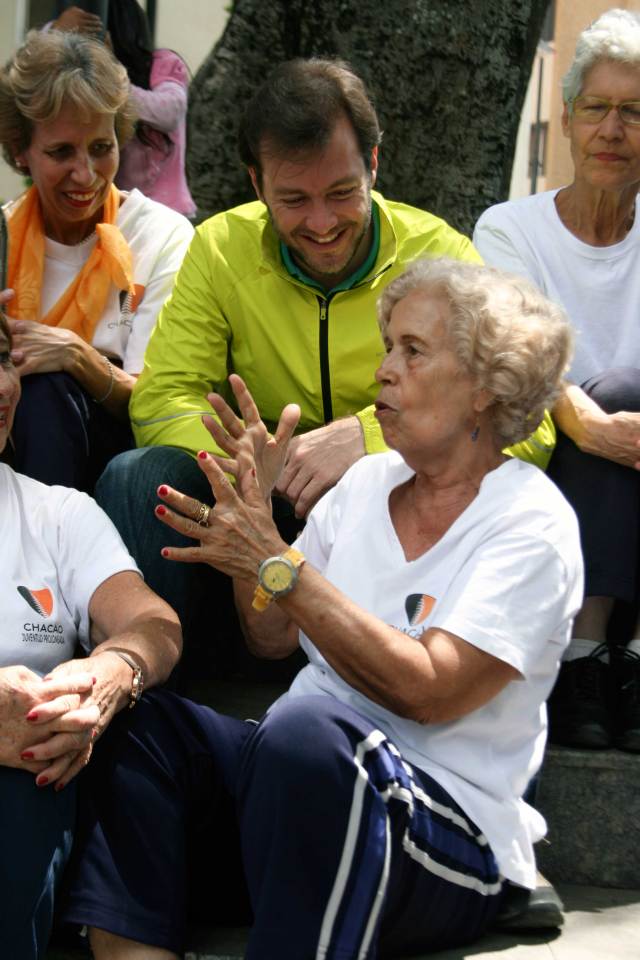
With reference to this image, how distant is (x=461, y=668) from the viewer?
8.23 feet

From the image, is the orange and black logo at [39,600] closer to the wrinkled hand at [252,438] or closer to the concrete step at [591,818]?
the wrinkled hand at [252,438]

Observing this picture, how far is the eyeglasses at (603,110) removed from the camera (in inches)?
152

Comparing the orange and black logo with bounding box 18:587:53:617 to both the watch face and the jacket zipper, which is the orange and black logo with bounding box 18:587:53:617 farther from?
the jacket zipper

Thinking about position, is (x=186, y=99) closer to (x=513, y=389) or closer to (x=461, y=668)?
(x=513, y=389)

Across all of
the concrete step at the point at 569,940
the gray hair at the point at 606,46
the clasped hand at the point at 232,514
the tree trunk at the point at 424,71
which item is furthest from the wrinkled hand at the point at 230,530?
the tree trunk at the point at 424,71

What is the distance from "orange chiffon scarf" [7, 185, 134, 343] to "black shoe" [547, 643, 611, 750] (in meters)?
1.61

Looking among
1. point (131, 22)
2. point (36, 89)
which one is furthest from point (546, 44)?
point (36, 89)

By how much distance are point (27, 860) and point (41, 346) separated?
59.7 inches

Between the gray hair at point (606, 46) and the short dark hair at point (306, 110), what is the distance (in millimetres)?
646

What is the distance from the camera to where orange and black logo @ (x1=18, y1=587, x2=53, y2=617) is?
2.87 meters

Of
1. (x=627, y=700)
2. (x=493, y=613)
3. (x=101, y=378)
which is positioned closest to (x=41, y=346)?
(x=101, y=378)

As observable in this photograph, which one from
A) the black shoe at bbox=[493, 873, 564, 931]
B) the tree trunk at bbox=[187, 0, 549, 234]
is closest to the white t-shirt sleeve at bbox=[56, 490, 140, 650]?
the black shoe at bbox=[493, 873, 564, 931]

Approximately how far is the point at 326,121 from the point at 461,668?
5.41ft

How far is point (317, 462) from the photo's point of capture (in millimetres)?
3400
